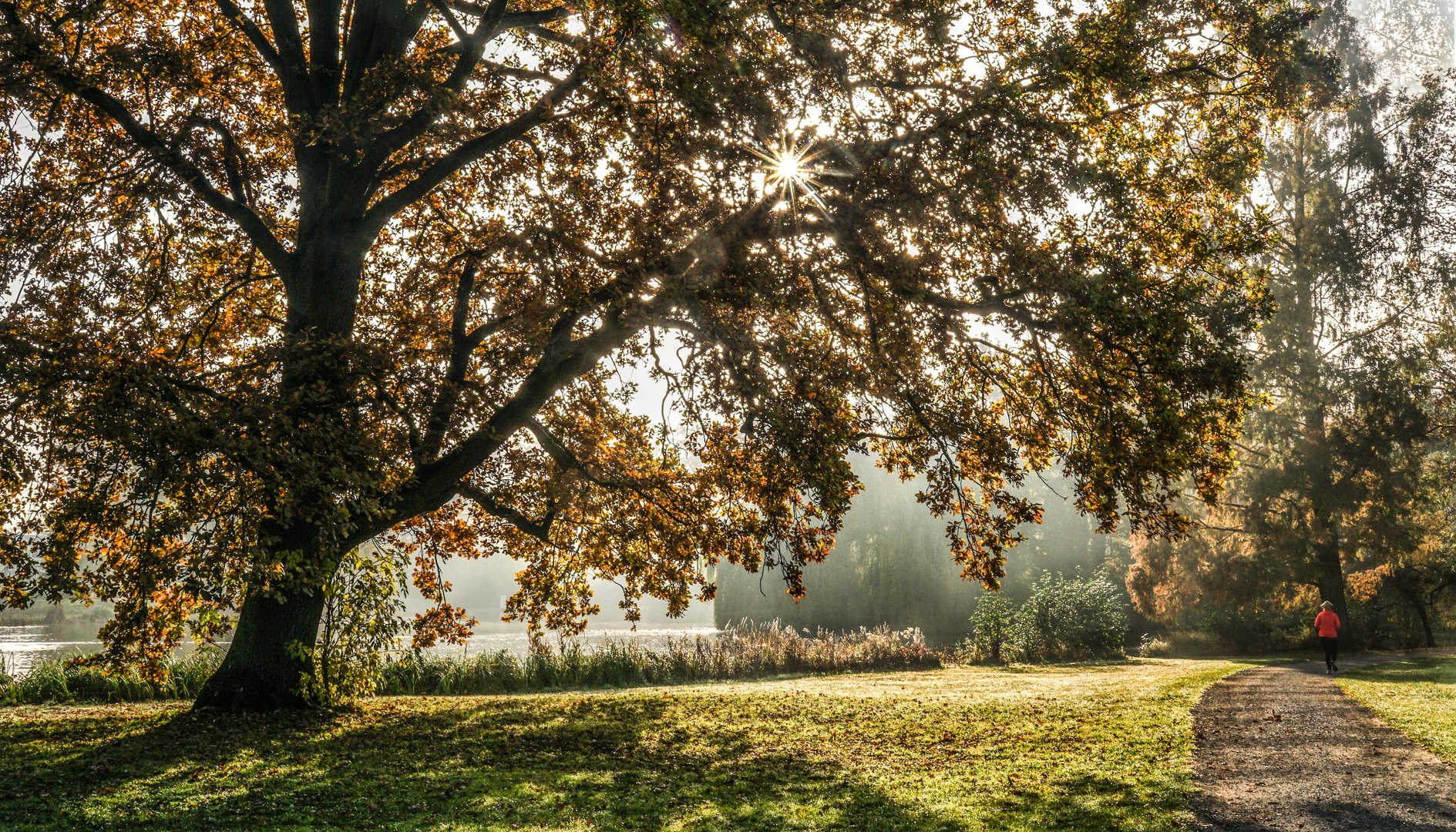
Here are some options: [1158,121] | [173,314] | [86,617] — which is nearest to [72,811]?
[173,314]

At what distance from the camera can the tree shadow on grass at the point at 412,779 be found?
20.4 ft

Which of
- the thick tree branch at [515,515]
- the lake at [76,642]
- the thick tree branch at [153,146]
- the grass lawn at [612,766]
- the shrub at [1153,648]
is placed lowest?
the shrub at [1153,648]

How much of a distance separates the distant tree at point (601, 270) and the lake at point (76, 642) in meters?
8.13

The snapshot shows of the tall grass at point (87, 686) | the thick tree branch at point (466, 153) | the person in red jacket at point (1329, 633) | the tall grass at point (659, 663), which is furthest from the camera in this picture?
the person in red jacket at point (1329, 633)

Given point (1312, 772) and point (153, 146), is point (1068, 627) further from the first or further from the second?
point (153, 146)

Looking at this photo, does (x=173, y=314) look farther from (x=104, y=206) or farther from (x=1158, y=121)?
(x=1158, y=121)

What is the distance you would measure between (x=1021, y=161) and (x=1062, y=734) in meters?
6.34

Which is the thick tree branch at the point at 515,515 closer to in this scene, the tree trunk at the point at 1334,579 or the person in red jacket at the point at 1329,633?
the person in red jacket at the point at 1329,633

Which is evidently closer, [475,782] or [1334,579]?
[475,782]

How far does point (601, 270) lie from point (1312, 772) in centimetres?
851

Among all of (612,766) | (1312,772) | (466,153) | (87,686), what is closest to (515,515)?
(466,153)

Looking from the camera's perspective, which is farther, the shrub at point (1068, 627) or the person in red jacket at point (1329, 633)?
the shrub at point (1068, 627)

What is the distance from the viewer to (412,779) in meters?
7.41

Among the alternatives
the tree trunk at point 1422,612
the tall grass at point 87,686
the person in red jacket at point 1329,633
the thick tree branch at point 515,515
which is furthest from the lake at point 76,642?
the tree trunk at point 1422,612
